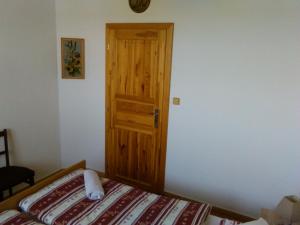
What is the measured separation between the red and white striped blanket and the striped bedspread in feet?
0.26

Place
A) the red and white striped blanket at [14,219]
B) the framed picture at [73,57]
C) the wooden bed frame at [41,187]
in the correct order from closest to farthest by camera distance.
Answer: the red and white striped blanket at [14,219]
the wooden bed frame at [41,187]
the framed picture at [73,57]

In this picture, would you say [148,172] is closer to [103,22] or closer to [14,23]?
[103,22]

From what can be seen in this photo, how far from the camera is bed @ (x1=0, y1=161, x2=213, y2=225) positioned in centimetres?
197

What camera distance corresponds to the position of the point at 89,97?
354cm

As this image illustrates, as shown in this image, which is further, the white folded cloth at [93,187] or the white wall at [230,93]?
the white wall at [230,93]

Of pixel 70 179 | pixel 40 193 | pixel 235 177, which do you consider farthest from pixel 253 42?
pixel 40 193

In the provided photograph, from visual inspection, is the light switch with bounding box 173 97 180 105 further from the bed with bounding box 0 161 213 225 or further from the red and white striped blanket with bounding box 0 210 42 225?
the red and white striped blanket with bounding box 0 210 42 225

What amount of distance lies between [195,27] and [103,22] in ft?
3.69

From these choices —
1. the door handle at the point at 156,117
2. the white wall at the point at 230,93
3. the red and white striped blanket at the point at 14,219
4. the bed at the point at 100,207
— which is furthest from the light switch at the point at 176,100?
the red and white striped blanket at the point at 14,219

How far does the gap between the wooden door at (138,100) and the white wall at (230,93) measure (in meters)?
0.11

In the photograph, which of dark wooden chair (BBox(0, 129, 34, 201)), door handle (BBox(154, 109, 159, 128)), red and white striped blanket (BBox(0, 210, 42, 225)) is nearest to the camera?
red and white striped blanket (BBox(0, 210, 42, 225))

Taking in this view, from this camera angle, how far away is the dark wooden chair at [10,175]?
2.65 metres

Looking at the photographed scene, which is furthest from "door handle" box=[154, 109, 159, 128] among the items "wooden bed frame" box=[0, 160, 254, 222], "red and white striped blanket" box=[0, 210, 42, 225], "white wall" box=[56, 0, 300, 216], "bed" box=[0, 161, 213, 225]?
"red and white striped blanket" box=[0, 210, 42, 225]

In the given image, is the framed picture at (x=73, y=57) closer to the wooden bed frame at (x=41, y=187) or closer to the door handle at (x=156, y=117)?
the door handle at (x=156, y=117)
